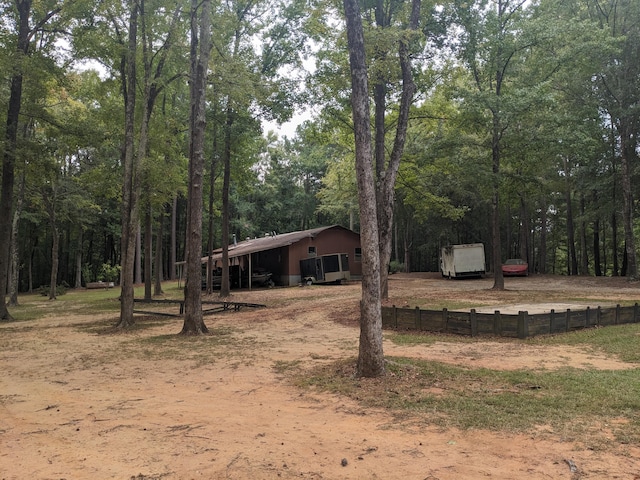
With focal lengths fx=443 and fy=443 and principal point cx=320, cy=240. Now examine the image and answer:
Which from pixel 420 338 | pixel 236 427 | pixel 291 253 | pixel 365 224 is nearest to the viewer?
pixel 236 427

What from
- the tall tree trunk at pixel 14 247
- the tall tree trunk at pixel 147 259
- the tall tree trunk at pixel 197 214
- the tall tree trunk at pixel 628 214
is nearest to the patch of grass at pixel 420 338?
the tall tree trunk at pixel 197 214

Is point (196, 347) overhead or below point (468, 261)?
below

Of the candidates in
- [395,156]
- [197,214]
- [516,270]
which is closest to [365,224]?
[197,214]

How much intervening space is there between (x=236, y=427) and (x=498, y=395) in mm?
3061

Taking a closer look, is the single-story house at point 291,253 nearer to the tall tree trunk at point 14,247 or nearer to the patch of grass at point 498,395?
the tall tree trunk at point 14,247

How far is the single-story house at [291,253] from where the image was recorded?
30087 mm

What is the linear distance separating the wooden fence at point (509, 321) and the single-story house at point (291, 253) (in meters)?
18.4

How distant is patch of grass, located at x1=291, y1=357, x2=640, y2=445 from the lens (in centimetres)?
431

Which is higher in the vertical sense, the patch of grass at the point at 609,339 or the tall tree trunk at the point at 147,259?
the tall tree trunk at the point at 147,259

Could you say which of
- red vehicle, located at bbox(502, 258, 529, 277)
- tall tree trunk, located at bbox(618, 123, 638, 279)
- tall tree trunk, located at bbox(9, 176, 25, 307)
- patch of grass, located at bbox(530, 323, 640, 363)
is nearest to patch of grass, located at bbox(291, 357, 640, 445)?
patch of grass, located at bbox(530, 323, 640, 363)

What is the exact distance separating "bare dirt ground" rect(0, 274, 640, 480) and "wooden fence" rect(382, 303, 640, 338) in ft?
2.22

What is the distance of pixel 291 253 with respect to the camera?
3038 cm

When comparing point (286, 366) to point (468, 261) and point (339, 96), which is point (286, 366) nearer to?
point (339, 96)

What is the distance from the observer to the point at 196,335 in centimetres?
1111
